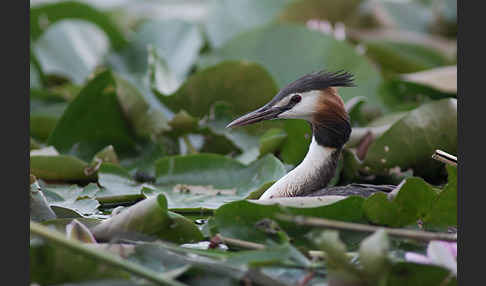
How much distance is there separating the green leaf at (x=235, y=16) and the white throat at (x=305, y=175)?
100 inches

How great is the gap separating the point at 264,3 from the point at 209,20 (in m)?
0.60

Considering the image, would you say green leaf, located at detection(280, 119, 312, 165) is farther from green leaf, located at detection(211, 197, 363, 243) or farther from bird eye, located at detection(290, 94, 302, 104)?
green leaf, located at detection(211, 197, 363, 243)

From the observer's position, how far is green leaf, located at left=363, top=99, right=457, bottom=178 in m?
3.54

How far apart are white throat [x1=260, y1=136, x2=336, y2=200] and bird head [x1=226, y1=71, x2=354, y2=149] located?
0.23 ft

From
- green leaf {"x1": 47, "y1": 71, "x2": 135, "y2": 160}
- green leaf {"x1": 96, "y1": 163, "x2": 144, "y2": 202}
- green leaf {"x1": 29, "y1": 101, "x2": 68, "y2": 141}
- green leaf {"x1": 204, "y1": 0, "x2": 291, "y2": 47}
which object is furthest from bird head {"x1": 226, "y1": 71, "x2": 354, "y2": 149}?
green leaf {"x1": 204, "y1": 0, "x2": 291, "y2": 47}

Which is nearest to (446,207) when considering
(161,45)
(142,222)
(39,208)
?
(142,222)

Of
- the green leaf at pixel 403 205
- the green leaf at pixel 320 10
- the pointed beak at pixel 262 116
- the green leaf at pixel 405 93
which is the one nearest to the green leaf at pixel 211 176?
the pointed beak at pixel 262 116

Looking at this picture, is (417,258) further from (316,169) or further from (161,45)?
(161,45)

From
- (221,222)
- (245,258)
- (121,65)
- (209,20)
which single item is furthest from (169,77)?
(245,258)

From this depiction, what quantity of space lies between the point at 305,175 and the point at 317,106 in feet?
0.99

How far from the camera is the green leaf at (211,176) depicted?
3.41 meters

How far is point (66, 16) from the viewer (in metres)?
6.01

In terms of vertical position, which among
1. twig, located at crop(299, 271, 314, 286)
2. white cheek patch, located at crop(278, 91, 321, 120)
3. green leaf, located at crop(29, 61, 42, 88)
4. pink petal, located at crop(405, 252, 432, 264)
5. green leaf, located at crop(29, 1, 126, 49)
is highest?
green leaf, located at crop(29, 1, 126, 49)

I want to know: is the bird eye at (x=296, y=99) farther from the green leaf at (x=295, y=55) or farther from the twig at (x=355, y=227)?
the green leaf at (x=295, y=55)
